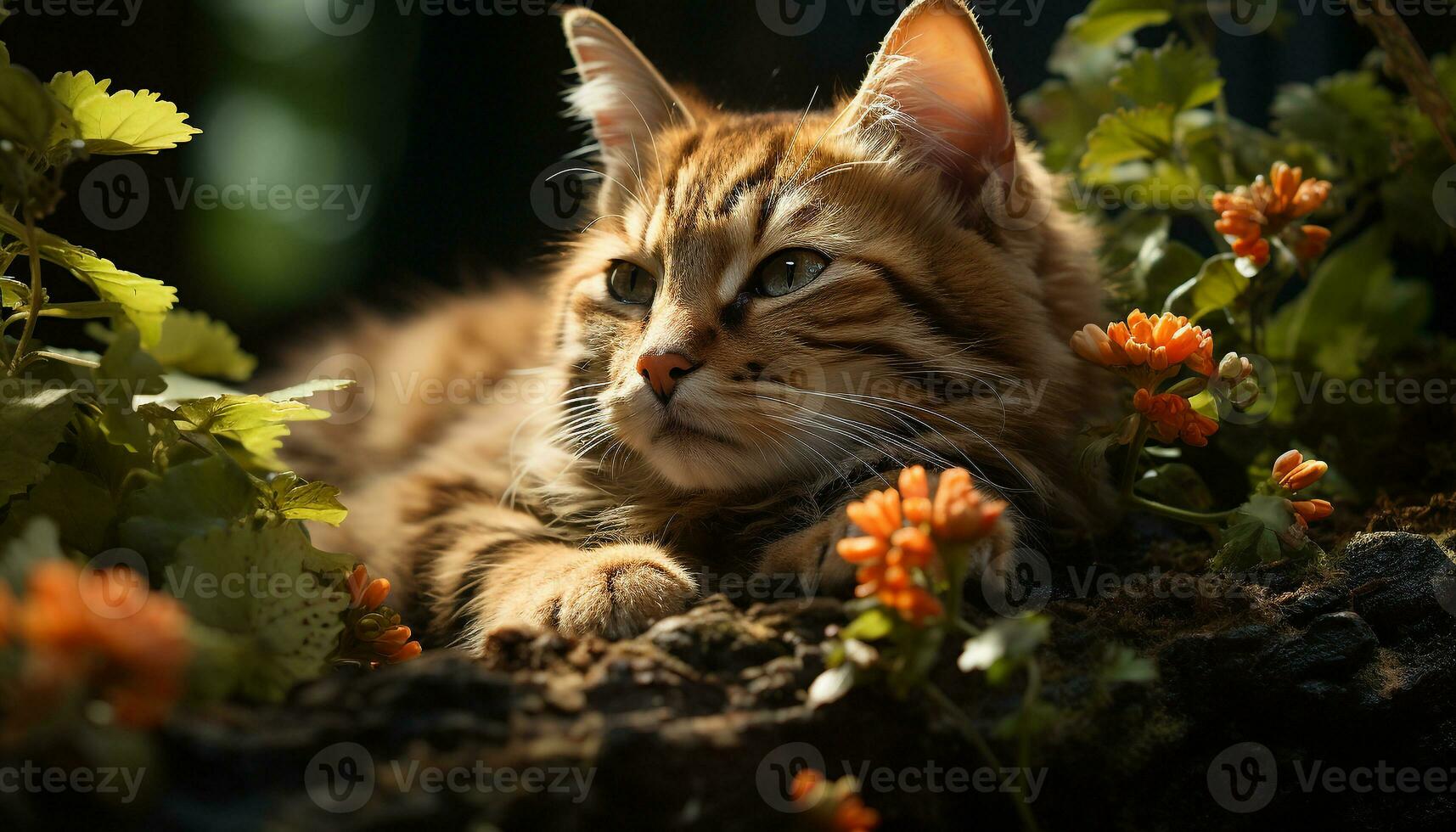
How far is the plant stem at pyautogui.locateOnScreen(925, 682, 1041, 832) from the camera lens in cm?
79

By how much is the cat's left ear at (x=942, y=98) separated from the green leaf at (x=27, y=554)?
110 centimetres

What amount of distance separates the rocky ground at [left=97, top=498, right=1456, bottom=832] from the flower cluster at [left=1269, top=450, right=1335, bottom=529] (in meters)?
0.09

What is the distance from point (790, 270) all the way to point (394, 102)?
1792 mm

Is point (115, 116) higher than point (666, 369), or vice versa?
point (115, 116)

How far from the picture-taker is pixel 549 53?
2.51 m

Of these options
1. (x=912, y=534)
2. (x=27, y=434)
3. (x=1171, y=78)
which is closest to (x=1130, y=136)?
(x=1171, y=78)

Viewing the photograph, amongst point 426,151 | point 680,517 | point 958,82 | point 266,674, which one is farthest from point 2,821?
point 426,151

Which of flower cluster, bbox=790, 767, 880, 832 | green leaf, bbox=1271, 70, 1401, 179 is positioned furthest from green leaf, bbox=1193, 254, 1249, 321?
flower cluster, bbox=790, 767, 880, 832

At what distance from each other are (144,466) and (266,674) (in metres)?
0.41

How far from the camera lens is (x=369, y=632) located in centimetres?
101

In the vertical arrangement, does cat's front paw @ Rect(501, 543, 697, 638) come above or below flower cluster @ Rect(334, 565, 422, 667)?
below

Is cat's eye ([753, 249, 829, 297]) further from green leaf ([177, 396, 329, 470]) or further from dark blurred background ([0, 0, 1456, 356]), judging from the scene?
dark blurred background ([0, 0, 1456, 356])

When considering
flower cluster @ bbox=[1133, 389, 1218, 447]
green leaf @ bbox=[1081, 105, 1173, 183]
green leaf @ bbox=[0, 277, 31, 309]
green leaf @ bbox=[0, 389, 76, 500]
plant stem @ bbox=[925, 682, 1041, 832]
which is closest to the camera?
plant stem @ bbox=[925, 682, 1041, 832]

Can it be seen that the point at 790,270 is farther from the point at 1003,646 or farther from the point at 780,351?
the point at 1003,646
